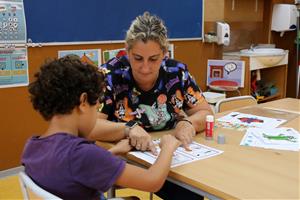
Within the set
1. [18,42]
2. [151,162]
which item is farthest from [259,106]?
[18,42]

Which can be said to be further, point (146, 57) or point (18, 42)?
point (18, 42)

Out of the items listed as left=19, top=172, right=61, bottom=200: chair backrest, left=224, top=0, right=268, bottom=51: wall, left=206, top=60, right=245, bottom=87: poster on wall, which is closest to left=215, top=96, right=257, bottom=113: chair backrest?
left=19, top=172, right=61, bottom=200: chair backrest

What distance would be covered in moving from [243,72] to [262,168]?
3188mm

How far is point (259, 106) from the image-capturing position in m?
2.21

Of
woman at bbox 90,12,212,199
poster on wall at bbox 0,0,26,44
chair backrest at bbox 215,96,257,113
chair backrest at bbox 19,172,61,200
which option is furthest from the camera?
poster on wall at bbox 0,0,26,44

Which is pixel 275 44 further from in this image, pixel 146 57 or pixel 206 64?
pixel 146 57

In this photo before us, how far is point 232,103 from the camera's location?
2.32 m

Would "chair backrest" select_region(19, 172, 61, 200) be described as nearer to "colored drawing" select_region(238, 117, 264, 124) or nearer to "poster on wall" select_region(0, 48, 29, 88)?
"colored drawing" select_region(238, 117, 264, 124)

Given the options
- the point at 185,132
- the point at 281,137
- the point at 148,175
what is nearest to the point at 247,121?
the point at 281,137

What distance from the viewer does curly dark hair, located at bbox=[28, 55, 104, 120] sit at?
3.36ft

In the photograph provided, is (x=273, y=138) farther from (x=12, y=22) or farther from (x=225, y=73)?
(x=225, y=73)

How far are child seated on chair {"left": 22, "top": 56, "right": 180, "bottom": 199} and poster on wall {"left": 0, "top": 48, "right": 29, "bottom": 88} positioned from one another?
6.05 feet

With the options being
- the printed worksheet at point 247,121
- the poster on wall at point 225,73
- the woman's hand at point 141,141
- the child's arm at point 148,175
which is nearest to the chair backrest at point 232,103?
the printed worksheet at point 247,121

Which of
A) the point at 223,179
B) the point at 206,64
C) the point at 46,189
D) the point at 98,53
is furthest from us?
the point at 206,64
